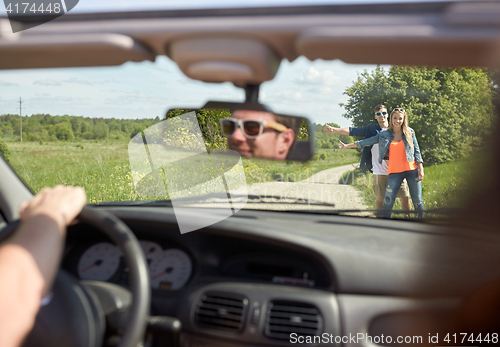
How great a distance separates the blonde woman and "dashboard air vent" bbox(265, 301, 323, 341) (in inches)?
89.1

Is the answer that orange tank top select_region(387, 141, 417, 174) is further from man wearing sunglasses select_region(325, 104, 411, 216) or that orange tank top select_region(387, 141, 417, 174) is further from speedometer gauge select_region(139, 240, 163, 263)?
speedometer gauge select_region(139, 240, 163, 263)

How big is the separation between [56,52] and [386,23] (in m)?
1.04

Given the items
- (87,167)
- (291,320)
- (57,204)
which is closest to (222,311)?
(291,320)

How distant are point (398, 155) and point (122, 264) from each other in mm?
3410

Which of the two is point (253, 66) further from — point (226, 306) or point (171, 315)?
point (171, 315)

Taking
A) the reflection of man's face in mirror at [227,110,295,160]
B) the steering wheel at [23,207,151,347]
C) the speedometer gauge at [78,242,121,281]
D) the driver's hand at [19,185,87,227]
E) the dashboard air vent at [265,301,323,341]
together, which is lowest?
the dashboard air vent at [265,301,323,341]

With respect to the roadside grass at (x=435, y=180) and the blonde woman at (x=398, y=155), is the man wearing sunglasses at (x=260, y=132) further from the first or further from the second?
the roadside grass at (x=435, y=180)

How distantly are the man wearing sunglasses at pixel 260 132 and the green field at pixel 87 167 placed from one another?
1.47 metres

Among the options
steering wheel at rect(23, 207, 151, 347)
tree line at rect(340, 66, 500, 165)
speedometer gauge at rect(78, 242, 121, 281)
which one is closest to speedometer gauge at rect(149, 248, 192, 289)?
speedometer gauge at rect(78, 242, 121, 281)

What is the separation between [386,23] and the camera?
A: 3.67 feet

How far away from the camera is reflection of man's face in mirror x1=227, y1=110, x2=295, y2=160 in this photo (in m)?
1.31

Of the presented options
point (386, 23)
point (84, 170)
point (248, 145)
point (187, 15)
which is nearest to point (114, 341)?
point (248, 145)

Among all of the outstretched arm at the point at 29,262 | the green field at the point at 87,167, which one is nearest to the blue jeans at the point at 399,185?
the green field at the point at 87,167

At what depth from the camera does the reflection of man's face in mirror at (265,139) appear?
131 cm
